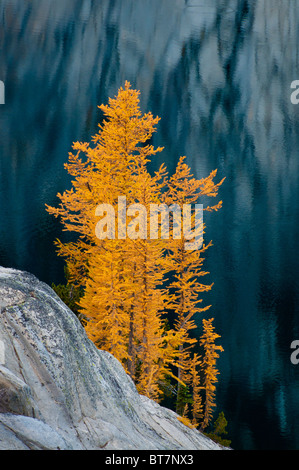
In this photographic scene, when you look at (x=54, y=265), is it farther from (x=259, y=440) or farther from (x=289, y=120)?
(x=289, y=120)

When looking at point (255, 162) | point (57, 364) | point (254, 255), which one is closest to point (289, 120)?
point (255, 162)

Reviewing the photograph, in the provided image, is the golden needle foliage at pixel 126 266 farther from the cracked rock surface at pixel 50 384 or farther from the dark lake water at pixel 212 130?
the dark lake water at pixel 212 130

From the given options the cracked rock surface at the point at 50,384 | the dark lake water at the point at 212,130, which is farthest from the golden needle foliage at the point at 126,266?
the dark lake water at the point at 212,130

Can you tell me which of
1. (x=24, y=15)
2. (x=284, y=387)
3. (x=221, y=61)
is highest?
(x=24, y=15)

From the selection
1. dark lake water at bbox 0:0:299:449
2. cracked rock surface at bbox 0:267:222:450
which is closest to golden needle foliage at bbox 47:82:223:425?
cracked rock surface at bbox 0:267:222:450

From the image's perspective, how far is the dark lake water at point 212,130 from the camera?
3023 centimetres

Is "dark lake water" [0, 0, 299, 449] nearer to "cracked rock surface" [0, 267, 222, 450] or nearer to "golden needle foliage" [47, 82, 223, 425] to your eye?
"golden needle foliage" [47, 82, 223, 425]

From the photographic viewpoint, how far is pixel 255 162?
2327 inches

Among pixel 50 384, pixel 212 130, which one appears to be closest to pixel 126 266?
pixel 50 384

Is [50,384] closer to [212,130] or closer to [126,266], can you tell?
[126,266]

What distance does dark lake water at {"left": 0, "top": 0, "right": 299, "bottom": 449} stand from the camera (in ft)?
99.2

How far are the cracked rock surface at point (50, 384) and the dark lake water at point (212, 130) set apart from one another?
17.9m

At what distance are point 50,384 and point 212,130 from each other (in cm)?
5933
